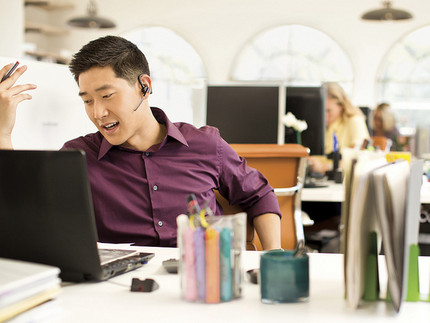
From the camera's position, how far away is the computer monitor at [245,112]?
3.09 metres

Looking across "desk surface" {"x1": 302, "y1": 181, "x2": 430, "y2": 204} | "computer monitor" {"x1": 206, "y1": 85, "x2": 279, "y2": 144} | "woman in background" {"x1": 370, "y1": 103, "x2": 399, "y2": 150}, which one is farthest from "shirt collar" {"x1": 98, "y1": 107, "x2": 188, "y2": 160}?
"woman in background" {"x1": 370, "y1": 103, "x2": 399, "y2": 150}

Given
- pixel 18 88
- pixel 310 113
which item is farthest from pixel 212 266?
pixel 310 113

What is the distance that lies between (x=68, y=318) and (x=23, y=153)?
29 cm

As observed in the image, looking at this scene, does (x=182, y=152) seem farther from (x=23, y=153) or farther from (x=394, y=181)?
(x=394, y=181)

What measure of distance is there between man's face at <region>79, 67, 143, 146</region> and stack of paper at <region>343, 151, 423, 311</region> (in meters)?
0.86

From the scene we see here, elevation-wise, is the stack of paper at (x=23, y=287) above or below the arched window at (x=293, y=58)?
below

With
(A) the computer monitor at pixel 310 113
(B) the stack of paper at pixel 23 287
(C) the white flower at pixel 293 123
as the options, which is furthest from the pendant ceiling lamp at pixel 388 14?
(B) the stack of paper at pixel 23 287

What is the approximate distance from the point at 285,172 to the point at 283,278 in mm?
1403

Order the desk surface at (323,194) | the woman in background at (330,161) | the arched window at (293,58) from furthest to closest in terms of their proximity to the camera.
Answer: the arched window at (293,58) < the woman in background at (330,161) < the desk surface at (323,194)

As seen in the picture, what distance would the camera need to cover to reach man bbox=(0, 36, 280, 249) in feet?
5.34

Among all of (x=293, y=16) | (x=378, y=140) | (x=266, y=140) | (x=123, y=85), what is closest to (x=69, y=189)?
(x=123, y=85)

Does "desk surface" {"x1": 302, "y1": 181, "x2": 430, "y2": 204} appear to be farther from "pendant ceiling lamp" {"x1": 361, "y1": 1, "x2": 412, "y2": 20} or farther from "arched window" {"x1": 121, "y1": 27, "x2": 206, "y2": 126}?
"arched window" {"x1": 121, "y1": 27, "x2": 206, "y2": 126}

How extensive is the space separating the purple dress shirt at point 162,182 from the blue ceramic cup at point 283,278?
0.68 m

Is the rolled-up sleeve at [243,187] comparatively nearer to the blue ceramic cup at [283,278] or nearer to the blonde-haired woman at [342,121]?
the blue ceramic cup at [283,278]
